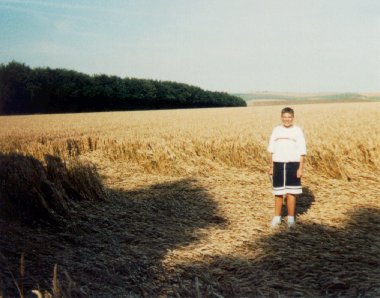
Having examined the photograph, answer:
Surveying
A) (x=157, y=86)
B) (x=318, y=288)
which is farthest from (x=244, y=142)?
(x=157, y=86)

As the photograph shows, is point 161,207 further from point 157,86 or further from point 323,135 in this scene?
point 157,86

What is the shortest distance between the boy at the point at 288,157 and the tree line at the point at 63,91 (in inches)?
1702

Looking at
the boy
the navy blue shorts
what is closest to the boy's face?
the boy

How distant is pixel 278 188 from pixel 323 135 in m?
4.76

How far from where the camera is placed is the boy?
5885 millimetres

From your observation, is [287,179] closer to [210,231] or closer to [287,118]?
[287,118]

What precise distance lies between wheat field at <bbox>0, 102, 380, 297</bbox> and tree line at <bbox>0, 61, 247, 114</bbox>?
39932 mm

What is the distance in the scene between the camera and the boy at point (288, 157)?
589cm

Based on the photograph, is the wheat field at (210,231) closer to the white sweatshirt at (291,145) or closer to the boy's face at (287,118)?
the white sweatshirt at (291,145)

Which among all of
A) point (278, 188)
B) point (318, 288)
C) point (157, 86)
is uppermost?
point (157, 86)

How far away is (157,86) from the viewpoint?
2272 inches

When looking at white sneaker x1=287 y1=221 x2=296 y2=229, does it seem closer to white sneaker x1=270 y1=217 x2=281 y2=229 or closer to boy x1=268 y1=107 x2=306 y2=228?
boy x1=268 y1=107 x2=306 y2=228

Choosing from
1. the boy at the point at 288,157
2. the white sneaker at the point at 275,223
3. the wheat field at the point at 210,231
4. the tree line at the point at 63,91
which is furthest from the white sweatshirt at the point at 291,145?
the tree line at the point at 63,91

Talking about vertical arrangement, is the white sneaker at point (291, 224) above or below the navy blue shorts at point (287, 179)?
below
